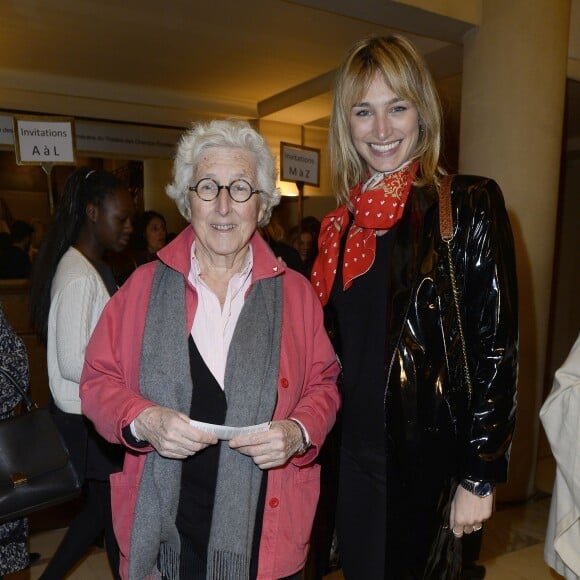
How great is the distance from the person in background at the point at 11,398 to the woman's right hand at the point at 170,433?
0.67 metres

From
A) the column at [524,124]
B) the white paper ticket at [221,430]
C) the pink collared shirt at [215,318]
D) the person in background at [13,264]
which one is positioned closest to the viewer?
the white paper ticket at [221,430]

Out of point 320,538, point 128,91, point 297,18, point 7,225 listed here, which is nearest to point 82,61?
point 128,91

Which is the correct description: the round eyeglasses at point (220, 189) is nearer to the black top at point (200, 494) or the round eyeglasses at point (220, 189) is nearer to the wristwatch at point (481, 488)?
the black top at point (200, 494)

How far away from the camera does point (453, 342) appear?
1383 mm

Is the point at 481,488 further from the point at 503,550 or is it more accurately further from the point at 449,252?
the point at 503,550

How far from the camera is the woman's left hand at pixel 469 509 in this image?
1351 millimetres

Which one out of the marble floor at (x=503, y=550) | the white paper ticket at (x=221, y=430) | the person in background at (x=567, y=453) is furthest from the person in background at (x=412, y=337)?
the marble floor at (x=503, y=550)

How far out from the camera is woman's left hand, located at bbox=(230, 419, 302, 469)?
1.22 metres

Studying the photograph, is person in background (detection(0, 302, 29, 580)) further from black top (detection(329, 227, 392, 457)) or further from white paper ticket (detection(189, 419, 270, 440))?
black top (detection(329, 227, 392, 457))

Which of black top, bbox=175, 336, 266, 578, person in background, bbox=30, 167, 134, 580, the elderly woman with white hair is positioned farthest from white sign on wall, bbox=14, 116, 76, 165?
black top, bbox=175, 336, 266, 578

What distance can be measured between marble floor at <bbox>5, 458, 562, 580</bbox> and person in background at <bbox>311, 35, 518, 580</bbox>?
1572 millimetres

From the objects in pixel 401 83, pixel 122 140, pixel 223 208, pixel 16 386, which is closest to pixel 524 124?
pixel 401 83

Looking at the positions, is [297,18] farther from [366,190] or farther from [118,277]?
[366,190]

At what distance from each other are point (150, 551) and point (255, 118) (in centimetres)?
792
